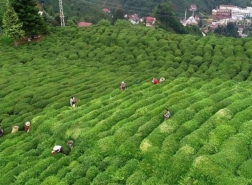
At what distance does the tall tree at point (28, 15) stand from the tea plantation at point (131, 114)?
19.0 feet

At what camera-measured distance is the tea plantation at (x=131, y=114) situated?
64.5 feet

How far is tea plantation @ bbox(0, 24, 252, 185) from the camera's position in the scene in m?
19.7

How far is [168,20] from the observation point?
106 meters

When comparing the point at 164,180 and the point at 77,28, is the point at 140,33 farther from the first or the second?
the point at 164,180

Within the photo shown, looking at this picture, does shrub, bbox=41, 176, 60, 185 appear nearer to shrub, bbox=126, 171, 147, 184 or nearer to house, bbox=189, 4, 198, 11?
shrub, bbox=126, 171, 147, 184

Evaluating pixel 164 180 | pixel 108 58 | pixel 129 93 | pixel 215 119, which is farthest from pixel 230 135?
pixel 108 58

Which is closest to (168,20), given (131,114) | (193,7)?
(131,114)

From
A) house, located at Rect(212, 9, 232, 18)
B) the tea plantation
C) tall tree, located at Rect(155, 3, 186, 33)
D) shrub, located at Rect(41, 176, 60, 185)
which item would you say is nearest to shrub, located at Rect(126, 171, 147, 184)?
the tea plantation

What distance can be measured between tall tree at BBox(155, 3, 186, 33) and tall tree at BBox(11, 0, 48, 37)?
58.6 meters

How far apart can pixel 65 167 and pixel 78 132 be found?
140 inches

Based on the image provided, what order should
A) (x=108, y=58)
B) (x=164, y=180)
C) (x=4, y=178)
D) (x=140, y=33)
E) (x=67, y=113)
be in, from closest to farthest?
(x=164, y=180) → (x=4, y=178) → (x=67, y=113) → (x=108, y=58) → (x=140, y=33)

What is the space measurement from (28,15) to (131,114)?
31904 mm

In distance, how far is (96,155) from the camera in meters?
21.8

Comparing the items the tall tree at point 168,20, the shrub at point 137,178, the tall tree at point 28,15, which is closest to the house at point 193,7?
the tall tree at point 168,20
